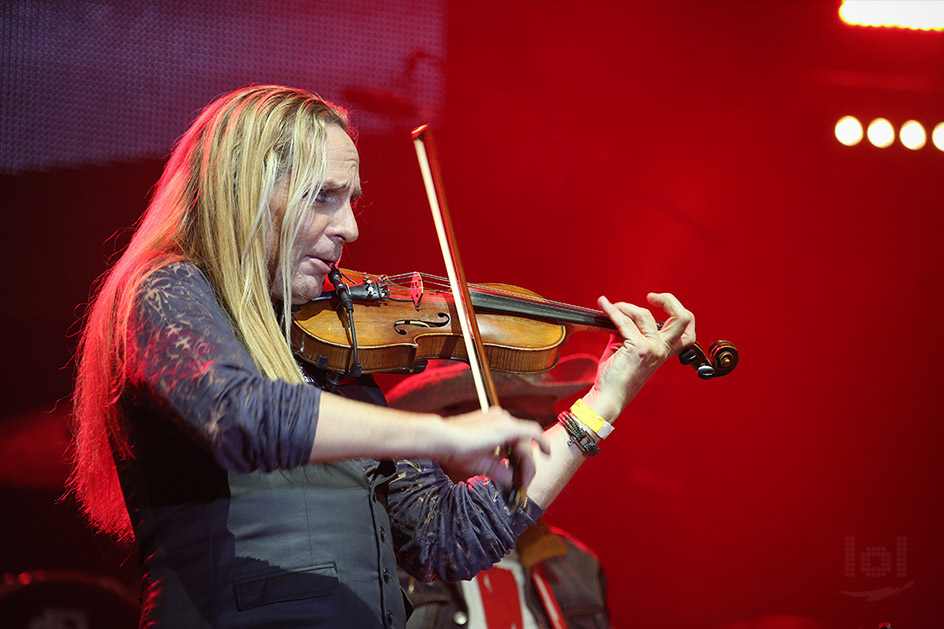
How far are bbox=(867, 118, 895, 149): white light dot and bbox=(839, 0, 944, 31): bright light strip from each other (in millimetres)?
368

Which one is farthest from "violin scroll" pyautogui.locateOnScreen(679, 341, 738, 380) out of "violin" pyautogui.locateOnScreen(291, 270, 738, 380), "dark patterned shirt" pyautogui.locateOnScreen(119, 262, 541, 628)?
"dark patterned shirt" pyautogui.locateOnScreen(119, 262, 541, 628)

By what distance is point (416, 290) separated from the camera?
5.22 ft

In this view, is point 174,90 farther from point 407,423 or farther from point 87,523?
point 407,423

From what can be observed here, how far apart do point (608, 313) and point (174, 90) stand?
1.53 metres

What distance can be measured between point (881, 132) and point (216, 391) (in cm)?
289

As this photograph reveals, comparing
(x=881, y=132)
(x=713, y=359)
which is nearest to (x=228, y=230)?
(x=713, y=359)

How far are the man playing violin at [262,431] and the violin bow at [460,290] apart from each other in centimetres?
12

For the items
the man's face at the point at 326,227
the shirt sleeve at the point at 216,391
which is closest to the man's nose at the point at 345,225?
the man's face at the point at 326,227

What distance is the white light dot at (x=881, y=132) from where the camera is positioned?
2904 millimetres

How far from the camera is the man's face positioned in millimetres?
1263

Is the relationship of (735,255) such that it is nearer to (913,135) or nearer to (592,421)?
(913,135)

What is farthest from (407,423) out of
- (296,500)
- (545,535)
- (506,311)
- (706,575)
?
(706,575)

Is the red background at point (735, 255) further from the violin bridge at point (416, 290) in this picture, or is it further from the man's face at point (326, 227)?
the man's face at point (326, 227)

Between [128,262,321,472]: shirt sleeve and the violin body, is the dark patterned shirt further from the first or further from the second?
the violin body
